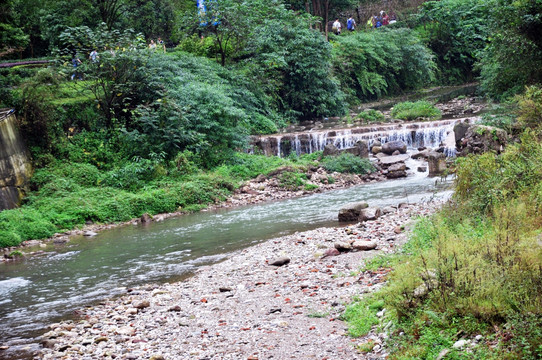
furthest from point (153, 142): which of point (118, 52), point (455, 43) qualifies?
point (455, 43)

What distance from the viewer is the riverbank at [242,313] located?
19.1 feet

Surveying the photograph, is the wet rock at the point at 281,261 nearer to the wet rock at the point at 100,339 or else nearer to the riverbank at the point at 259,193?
the wet rock at the point at 100,339

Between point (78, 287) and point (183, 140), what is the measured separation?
11.5 metres

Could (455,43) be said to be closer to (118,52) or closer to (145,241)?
(118,52)

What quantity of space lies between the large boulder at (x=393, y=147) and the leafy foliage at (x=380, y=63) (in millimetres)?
14772

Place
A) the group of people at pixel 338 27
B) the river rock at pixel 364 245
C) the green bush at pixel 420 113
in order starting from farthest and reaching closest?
1. the group of people at pixel 338 27
2. the green bush at pixel 420 113
3. the river rock at pixel 364 245

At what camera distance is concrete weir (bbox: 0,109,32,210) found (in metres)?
16.6

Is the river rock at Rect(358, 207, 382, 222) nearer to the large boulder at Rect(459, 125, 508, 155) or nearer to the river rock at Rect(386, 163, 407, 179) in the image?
the large boulder at Rect(459, 125, 508, 155)

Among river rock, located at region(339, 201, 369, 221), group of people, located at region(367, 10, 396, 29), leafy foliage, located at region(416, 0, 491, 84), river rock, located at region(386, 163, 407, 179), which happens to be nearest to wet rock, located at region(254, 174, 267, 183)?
river rock, located at region(386, 163, 407, 179)

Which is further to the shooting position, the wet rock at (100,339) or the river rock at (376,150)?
the river rock at (376,150)

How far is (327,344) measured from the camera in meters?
5.46

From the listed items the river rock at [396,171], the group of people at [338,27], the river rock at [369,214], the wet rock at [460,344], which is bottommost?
the river rock at [396,171]

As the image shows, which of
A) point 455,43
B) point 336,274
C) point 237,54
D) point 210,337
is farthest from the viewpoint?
point 455,43

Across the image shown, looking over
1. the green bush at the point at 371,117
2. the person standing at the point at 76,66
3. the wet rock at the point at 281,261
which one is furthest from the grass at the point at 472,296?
the green bush at the point at 371,117
